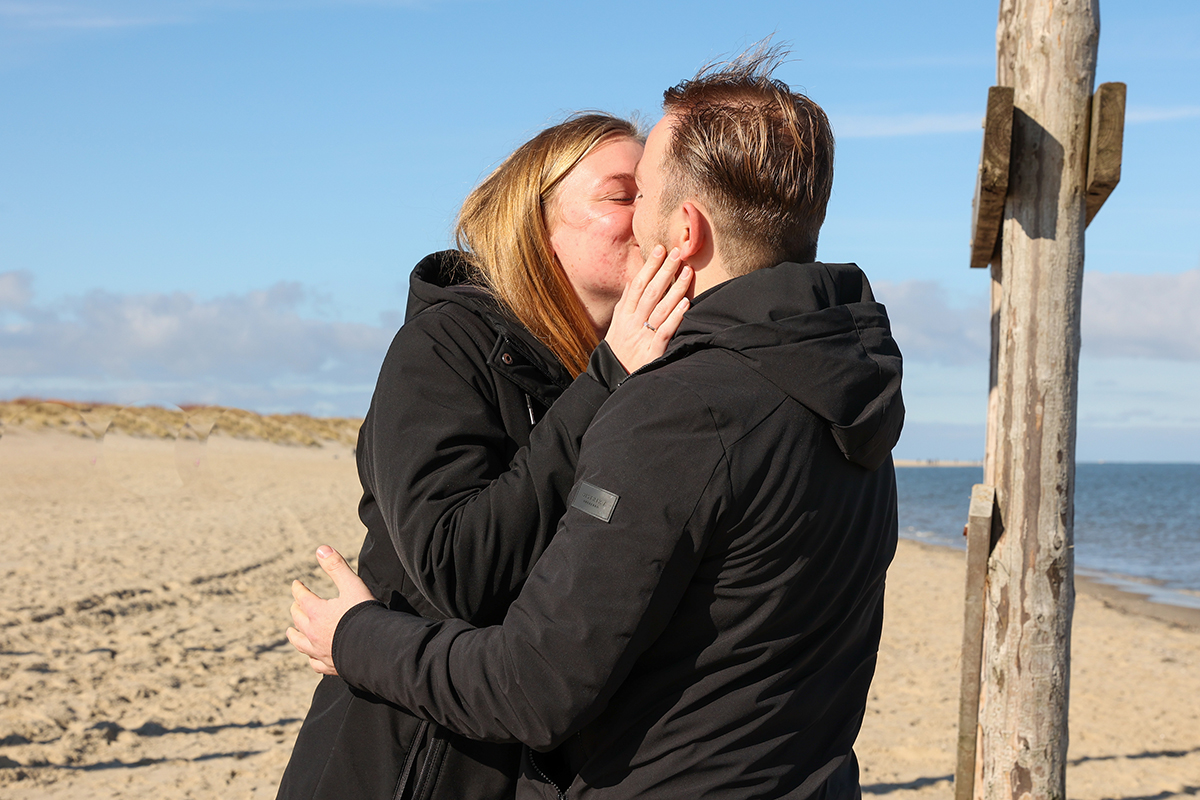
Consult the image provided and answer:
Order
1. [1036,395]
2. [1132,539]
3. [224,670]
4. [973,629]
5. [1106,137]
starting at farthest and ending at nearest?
[1132,539] < [224,670] < [973,629] < [1036,395] < [1106,137]

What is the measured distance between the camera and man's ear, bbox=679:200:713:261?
4.59ft

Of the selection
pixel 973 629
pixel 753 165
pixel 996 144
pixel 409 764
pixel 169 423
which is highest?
pixel 996 144

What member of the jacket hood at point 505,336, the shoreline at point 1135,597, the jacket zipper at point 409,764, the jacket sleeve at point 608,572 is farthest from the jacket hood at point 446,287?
the shoreline at point 1135,597

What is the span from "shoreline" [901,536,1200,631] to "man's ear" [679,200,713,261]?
542 inches

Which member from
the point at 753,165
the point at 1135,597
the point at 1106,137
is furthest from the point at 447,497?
the point at 1135,597

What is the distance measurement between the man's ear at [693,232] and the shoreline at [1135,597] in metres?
13.8

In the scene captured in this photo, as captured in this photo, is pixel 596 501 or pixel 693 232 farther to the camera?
pixel 693 232

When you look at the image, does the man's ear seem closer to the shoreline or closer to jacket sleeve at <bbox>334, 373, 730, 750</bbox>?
jacket sleeve at <bbox>334, 373, 730, 750</bbox>

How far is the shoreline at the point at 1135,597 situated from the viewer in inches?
517

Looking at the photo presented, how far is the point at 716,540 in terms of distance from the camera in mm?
1195

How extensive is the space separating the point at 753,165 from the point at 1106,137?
2.20 meters

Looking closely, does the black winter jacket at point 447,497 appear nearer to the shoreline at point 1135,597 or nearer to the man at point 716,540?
the man at point 716,540

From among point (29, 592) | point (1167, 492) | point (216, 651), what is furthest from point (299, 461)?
point (1167, 492)

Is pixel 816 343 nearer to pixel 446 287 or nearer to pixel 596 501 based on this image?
pixel 596 501
